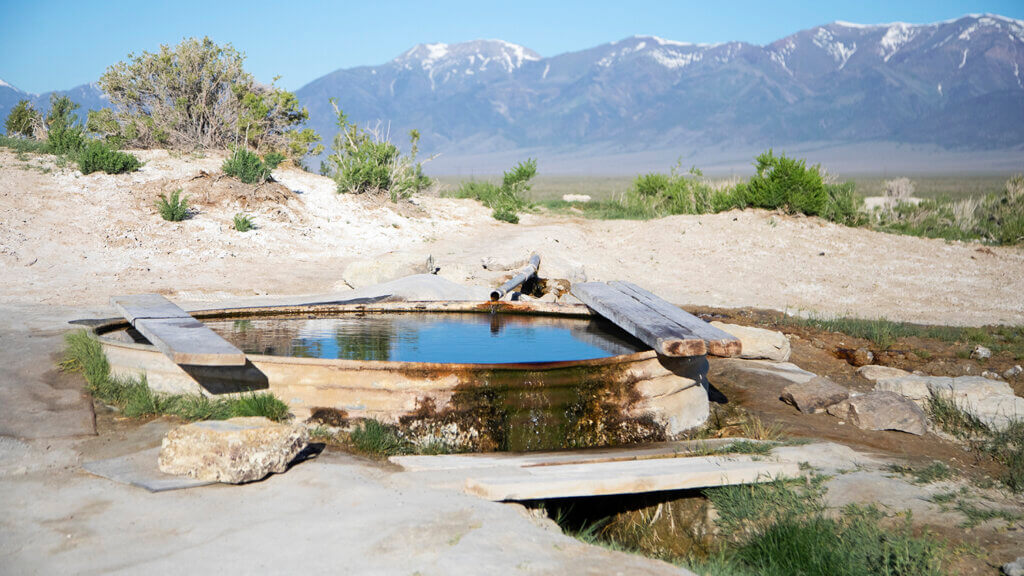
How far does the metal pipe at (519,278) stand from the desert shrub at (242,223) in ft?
16.8

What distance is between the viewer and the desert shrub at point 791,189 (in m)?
17.8

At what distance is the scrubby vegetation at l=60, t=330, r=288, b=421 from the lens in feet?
16.1

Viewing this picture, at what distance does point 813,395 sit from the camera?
6.34 meters

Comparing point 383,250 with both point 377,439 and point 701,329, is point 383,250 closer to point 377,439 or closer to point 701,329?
point 701,329

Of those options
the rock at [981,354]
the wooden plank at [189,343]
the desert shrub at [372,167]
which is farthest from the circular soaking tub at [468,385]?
the desert shrub at [372,167]

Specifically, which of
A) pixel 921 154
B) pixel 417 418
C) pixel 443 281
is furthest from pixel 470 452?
pixel 921 154

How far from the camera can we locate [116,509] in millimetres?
3824

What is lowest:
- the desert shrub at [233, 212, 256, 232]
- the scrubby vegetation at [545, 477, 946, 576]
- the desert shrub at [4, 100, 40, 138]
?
the scrubby vegetation at [545, 477, 946, 576]

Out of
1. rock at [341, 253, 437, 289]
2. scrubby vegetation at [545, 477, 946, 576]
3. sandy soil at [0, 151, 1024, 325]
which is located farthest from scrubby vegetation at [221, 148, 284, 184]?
scrubby vegetation at [545, 477, 946, 576]

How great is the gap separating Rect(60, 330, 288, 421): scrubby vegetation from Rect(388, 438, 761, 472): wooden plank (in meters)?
0.88

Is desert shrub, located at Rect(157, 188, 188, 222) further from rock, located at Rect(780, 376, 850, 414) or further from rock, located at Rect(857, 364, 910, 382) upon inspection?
rock, located at Rect(857, 364, 910, 382)

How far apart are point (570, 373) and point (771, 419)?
1.75 m

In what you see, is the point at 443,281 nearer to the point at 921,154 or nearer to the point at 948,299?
the point at 948,299

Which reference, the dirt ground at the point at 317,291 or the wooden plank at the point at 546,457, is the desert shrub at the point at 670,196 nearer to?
the dirt ground at the point at 317,291
